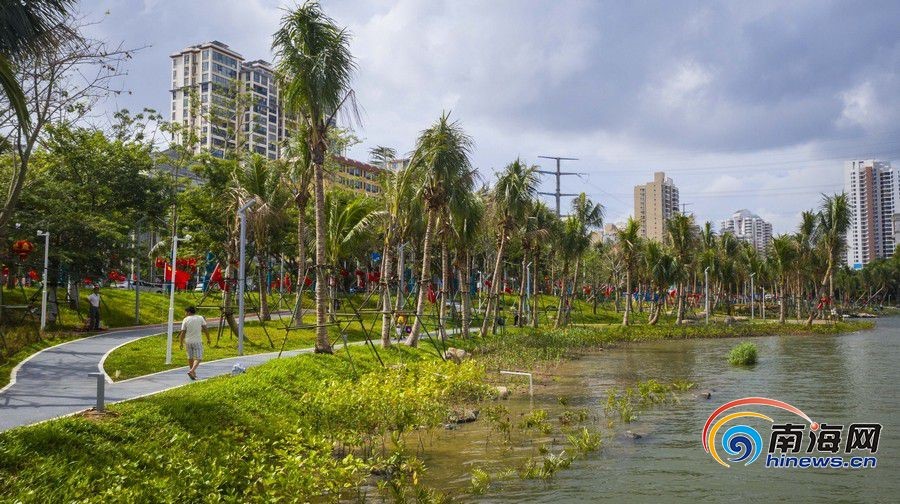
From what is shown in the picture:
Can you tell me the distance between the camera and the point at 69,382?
1652 cm

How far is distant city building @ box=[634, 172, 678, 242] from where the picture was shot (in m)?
158

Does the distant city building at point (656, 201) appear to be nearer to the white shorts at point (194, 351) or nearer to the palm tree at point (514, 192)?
the palm tree at point (514, 192)

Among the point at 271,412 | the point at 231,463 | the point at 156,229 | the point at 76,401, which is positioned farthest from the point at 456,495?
the point at 156,229

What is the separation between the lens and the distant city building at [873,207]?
144000mm

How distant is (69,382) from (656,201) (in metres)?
157

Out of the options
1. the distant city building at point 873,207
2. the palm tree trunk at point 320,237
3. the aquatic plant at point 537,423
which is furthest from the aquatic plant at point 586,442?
the distant city building at point 873,207

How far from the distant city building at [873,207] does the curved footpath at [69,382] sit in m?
149

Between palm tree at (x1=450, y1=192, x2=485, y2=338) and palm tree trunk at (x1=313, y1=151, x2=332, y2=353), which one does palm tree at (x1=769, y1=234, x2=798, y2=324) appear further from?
palm tree trunk at (x1=313, y1=151, x2=332, y2=353)

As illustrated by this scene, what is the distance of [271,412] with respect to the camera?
46.7 feet

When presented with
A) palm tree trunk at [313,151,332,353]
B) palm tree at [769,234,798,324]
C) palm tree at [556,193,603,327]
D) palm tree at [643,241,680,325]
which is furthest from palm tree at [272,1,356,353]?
palm tree at [769,234,798,324]

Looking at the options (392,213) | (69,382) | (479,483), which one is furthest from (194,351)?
(392,213)

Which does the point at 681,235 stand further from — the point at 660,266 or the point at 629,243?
the point at 629,243

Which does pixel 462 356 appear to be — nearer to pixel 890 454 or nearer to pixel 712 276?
pixel 890 454

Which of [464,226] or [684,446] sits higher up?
[464,226]
